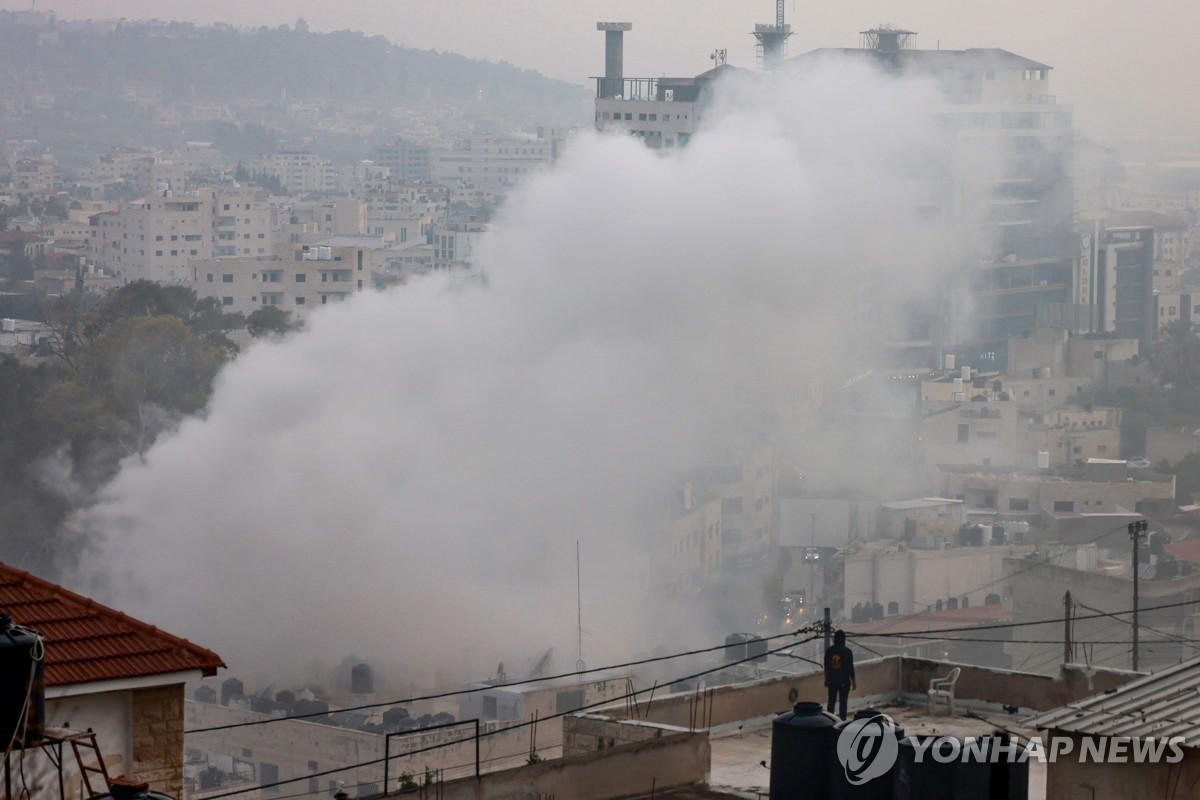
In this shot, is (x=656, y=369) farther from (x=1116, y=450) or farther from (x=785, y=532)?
(x=1116, y=450)

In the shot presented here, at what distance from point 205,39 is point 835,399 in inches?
6152

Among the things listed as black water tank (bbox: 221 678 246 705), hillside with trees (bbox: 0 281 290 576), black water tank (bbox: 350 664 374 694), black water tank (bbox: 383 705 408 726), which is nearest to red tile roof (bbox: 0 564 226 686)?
black water tank (bbox: 383 705 408 726)

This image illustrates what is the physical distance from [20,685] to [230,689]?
18471mm

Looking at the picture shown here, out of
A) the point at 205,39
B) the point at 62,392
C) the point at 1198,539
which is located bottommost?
the point at 1198,539

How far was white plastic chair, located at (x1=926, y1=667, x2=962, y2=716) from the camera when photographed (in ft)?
33.6

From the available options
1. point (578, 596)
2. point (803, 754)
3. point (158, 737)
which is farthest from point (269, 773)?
point (803, 754)

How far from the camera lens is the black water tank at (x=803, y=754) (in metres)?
7.14

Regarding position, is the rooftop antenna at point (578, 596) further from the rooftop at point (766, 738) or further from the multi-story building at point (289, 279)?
the multi-story building at point (289, 279)

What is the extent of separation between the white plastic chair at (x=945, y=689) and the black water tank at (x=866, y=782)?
10.3ft

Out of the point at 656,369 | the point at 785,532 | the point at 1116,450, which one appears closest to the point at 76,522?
the point at 656,369

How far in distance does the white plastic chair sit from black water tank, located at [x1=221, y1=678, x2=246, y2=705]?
577 inches

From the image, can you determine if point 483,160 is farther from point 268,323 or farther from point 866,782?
point 866,782

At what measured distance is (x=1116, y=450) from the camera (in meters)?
46.4

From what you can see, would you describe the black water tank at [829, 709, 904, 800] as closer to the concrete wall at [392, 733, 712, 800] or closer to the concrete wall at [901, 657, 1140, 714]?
the concrete wall at [392, 733, 712, 800]
